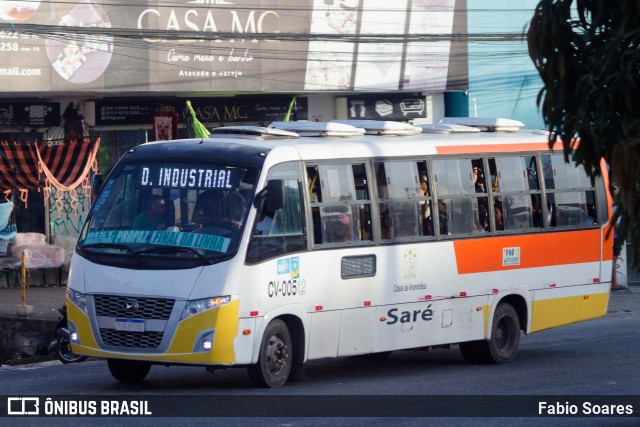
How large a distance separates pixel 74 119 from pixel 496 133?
12.9 metres

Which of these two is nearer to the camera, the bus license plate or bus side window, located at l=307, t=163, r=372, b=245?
the bus license plate

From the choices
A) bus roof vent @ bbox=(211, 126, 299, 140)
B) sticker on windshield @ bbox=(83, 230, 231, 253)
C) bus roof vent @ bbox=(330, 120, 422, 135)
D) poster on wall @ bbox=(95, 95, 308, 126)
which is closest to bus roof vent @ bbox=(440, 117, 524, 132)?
bus roof vent @ bbox=(330, 120, 422, 135)

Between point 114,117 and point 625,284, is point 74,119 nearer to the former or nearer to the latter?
point 114,117

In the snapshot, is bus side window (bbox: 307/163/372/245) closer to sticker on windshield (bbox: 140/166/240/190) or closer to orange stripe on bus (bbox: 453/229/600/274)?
sticker on windshield (bbox: 140/166/240/190)

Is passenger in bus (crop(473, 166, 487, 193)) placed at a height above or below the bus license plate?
above

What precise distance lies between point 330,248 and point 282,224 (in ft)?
2.58

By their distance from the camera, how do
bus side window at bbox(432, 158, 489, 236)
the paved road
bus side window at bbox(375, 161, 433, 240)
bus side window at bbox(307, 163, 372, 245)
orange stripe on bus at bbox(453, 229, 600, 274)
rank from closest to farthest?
the paved road, bus side window at bbox(307, 163, 372, 245), bus side window at bbox(375, 161, 433, 240), bus side window at bbox(432, 158, 489, 236), orange stripe on bus at bbox(453, 229, 600, 274)

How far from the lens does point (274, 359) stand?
11.7 metres

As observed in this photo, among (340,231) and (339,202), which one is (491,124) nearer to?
(339,202)

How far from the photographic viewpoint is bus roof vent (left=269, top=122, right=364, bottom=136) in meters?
13.6

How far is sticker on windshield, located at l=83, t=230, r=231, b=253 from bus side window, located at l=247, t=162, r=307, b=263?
0.32 meters

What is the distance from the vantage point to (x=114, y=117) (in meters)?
26.7

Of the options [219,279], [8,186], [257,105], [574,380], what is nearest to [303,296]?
[219,279]

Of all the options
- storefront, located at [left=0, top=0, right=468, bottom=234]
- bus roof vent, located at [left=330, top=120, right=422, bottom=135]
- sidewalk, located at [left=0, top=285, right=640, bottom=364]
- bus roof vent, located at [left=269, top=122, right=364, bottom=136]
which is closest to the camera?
bus roof vent, located at [left=269, top=122, right=364, bottom=136]
